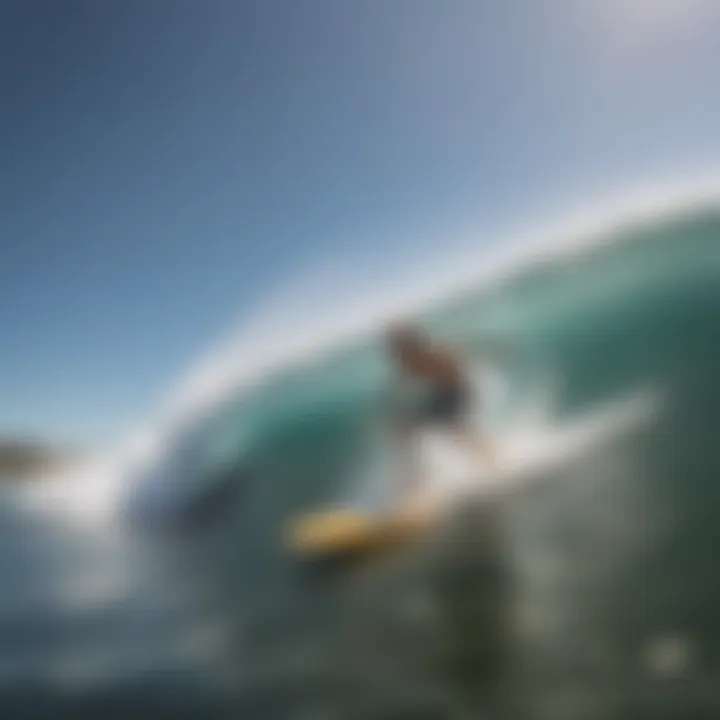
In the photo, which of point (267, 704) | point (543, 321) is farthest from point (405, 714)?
point (543, 321)

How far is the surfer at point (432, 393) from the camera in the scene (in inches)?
129

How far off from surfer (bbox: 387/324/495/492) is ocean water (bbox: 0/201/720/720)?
0.09 metres

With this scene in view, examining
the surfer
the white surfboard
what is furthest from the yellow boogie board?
the surfer

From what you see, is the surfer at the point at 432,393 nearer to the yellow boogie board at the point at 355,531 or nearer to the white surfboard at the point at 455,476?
the white surfboard at the point at 455,476

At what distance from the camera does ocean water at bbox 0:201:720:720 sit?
2.81 m

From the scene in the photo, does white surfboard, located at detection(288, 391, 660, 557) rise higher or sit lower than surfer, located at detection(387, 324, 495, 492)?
lower

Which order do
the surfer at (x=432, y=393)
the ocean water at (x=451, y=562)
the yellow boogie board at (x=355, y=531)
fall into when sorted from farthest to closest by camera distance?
1. the surfer at (x=432, y=393)
2. the yellow boogie board at (x=355, y=531)
3. the ocean water at (x=451, y=562)

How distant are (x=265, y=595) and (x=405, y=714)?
63 centimetres

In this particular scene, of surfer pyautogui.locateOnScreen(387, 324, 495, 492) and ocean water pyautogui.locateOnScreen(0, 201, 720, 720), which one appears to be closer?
ocean water pyautogui.locateOnScreen(0, 201, 720, 720)

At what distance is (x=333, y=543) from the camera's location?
3094mm

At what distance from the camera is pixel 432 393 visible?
10.9 feet

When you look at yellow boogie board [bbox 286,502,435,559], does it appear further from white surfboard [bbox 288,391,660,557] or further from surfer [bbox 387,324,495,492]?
surfer [bbox 387,324,495,492]

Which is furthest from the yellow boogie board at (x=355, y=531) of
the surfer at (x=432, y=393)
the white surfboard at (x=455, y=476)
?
the surfer at (x=432, y=393)

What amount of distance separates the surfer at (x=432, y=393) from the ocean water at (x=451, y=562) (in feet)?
0.31
